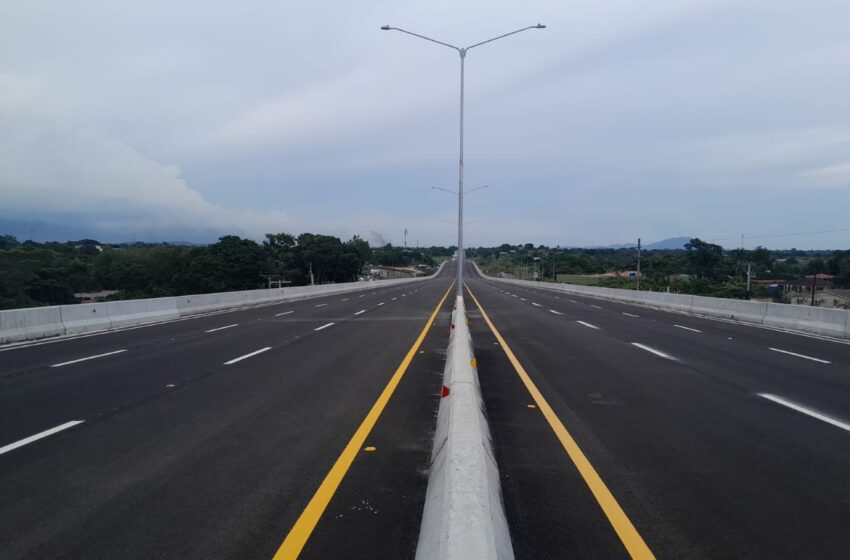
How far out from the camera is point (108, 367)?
41.1 feet

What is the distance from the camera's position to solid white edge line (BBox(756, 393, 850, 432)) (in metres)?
8.07

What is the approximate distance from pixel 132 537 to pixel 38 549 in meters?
0.62

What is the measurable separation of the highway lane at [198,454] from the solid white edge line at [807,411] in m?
5.36

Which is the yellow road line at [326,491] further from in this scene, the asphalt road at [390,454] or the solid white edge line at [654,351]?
the solid white edge line at [654,351]

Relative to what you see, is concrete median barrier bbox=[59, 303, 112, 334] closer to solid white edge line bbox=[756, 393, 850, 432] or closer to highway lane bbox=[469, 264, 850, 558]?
highway lane bbox=[469, 264, 850, 558]

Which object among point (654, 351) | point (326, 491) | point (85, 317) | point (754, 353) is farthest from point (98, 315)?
point (754, 353)

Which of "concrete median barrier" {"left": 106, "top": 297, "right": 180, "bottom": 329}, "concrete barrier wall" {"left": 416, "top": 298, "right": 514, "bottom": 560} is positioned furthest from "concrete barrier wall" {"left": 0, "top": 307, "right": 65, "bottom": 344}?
"concrete barrier wall" {"left": 416, "top": 298, "right": 514, "bottom": 560}

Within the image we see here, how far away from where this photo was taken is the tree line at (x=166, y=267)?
5128 centimetres

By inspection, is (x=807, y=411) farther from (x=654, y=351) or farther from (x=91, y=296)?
(x=91, y=296)

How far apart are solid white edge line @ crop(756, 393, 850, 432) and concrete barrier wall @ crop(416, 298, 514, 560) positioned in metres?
5.19

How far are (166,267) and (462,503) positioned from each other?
10075 cm

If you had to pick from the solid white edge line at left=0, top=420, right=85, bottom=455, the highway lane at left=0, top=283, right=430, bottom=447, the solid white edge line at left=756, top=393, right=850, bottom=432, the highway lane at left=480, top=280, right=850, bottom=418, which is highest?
the solid white edge line at left=756, top=393, right=850, bottom=432

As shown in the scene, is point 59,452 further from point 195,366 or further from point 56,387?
point 195,366

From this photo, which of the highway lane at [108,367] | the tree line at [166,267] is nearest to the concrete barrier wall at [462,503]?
the highway lane at [108,367]
